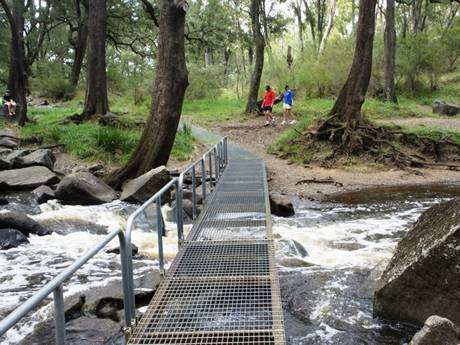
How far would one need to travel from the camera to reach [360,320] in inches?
205

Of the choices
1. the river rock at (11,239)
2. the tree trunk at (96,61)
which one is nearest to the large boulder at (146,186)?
the river rock at (11,239)

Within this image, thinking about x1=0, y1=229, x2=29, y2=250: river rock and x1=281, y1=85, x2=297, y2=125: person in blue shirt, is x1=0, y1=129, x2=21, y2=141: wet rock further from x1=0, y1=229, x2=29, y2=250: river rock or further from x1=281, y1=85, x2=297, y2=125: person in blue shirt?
x1=281, y1=85, x2=297, y2=125: person in blue shirt

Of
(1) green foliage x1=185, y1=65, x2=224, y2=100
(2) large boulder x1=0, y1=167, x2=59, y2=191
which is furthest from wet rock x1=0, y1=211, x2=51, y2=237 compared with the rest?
(1) green foliage x1=185, y1=65, x2=224, y2=100

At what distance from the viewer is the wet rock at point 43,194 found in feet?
35.0

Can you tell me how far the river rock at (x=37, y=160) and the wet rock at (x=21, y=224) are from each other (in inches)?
193

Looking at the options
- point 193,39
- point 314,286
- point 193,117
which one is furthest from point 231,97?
point 314,286

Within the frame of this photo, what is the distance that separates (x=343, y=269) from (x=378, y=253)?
96 centimetres

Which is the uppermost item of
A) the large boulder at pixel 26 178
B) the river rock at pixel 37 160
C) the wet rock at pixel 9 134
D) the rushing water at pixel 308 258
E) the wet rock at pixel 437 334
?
the wet rock at pixel 9 134

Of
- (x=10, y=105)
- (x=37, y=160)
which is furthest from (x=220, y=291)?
(x=10, y=105)

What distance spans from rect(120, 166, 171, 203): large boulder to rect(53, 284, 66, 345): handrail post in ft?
24.8

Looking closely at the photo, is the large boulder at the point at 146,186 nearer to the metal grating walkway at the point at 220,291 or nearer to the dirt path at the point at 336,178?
the metal grating walkway at the point at 220,291

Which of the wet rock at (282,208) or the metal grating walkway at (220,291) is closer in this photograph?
the metal grating walkway at (220,291)

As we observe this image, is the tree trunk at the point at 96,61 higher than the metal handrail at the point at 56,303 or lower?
higher

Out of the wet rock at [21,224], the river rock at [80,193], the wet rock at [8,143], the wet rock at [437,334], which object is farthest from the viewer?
the wet rock at [8,143]
